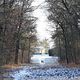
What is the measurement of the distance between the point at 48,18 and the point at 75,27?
10.5 m

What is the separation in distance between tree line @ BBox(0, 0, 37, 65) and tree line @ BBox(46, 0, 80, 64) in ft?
14.2

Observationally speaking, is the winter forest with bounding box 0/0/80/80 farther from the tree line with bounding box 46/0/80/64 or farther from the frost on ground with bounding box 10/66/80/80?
the frost on ground with bounding box 10/66/80/80

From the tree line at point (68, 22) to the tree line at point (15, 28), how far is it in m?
4.32

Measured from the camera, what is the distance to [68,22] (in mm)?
51750

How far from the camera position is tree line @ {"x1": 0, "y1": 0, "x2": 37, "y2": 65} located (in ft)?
117

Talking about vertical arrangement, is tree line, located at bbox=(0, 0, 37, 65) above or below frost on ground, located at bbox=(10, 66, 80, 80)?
above

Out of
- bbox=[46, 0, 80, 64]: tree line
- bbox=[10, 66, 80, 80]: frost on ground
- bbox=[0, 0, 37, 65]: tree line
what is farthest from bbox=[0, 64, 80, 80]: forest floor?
bbox=[46, 0, 80, 64]: tree line

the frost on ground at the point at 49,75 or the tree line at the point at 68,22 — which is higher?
the tree line at the point at 68,22

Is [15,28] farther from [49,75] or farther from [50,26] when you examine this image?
[49,75]

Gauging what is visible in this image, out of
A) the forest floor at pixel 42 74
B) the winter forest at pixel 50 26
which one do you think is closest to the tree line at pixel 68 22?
the winter forest at pixel 50 26

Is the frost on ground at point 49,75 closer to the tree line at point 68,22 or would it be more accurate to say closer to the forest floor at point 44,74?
the forest floor at point 44,74

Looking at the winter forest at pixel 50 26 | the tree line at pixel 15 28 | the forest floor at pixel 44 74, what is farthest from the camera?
the winter forest at pixel 50 26

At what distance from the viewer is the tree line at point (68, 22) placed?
4684cm

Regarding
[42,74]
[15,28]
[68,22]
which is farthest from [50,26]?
[42,74]
